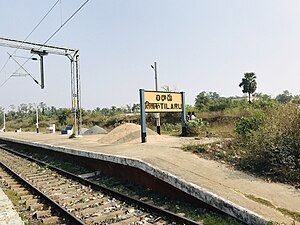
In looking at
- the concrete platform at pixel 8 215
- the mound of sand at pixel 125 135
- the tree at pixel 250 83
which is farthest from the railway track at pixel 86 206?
the tree at pixel 250 83

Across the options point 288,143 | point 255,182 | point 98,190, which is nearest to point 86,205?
point 98,190

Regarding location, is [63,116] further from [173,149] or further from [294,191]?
[294,191]

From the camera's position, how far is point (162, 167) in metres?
7.34

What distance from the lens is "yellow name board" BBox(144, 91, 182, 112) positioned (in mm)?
12661

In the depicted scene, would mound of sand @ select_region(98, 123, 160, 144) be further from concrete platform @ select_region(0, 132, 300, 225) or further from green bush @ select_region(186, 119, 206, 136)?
concrete platform @ select_region(0, 132, 300, 225)

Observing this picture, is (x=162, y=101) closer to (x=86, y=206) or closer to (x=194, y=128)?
(x=194, y=128)

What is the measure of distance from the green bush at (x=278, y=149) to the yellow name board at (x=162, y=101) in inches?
206

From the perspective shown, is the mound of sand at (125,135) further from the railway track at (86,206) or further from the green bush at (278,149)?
the green bush at (278,149)

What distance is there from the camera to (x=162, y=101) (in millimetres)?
13383

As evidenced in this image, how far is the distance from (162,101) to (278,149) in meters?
6.60

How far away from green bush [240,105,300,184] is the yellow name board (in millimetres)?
→ 5228

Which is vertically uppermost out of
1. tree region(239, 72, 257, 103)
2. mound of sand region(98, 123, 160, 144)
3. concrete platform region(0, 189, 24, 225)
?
tree region(239, 72, 257, 103)

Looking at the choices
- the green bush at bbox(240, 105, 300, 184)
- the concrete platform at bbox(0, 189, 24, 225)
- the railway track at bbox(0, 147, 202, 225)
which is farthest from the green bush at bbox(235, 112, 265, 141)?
the concrete platform at bbox(0, 189, 24, 225)

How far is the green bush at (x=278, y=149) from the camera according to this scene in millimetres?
7066
